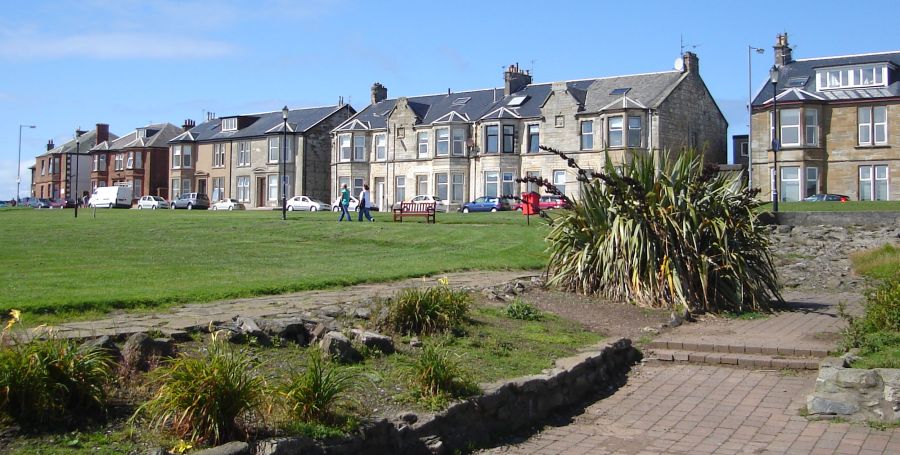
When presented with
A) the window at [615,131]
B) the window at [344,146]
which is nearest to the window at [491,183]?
the window at [615,131]

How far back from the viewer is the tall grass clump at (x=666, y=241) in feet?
47.1

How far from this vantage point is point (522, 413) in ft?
28.9

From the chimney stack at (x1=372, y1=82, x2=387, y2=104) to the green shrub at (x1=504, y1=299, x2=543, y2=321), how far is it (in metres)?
59.0

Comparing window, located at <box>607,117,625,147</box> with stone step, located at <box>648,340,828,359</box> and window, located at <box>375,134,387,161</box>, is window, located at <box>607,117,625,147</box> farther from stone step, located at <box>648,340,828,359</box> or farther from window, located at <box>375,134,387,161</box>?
stone step, located at <box>648,340,828,359</box>

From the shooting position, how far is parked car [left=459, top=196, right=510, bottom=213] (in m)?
53.8

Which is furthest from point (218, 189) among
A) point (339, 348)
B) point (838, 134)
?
point (339, 348)

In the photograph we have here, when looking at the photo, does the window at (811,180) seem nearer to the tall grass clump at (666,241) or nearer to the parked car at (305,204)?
the parked car at (305,204)

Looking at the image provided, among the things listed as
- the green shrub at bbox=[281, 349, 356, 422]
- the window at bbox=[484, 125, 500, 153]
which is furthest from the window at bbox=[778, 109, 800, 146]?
the green shrub at bbox=[281, 349, 356, 422]

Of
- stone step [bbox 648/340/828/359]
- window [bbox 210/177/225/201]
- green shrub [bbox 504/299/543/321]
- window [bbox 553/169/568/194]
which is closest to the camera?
stone step [bbox 648/340/828/359]

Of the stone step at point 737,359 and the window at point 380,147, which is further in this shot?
the window at point 380,147

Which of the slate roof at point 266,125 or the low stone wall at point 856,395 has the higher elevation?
the slate roof at point 266,125

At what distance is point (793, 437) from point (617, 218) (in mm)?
6873

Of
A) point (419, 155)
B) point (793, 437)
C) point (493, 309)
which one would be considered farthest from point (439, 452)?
point (419, 155)

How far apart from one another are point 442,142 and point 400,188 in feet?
17.8
